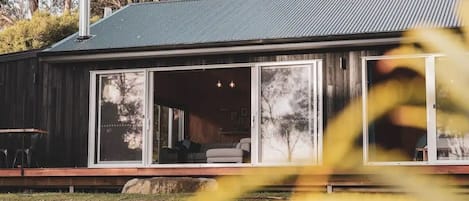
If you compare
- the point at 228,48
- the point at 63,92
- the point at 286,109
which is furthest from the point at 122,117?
the point at 286,109

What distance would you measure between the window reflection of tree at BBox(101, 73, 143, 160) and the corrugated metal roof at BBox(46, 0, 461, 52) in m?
0.51

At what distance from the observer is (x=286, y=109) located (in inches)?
364

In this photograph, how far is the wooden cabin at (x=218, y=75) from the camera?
9.09 meters

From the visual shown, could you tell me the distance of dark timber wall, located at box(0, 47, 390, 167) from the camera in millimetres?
9531

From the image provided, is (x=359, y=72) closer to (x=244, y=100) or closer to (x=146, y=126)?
(x=146, y=126)

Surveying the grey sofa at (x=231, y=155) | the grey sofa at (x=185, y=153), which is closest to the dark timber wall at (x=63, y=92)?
the grey sofa at (x=231, y=155)

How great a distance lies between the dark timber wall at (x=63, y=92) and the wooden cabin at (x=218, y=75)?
15 mm

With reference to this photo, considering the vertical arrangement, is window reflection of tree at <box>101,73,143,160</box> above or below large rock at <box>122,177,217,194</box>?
above

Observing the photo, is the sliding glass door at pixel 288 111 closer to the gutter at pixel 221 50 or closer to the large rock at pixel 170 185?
the gutter at pixel 221 50

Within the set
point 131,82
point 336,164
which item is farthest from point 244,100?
point 336,164

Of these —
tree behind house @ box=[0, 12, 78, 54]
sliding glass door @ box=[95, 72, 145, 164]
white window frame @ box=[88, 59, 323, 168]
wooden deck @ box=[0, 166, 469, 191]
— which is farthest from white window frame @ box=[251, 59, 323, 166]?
tree behind house @ box=[0, 12, 78, 54]

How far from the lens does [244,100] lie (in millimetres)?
14844

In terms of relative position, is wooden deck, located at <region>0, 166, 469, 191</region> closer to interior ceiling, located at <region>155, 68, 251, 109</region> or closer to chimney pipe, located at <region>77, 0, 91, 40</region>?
interior ceiling, located at <region>155, 68, 251, 109</region>

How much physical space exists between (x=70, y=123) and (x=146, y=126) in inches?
47.2
